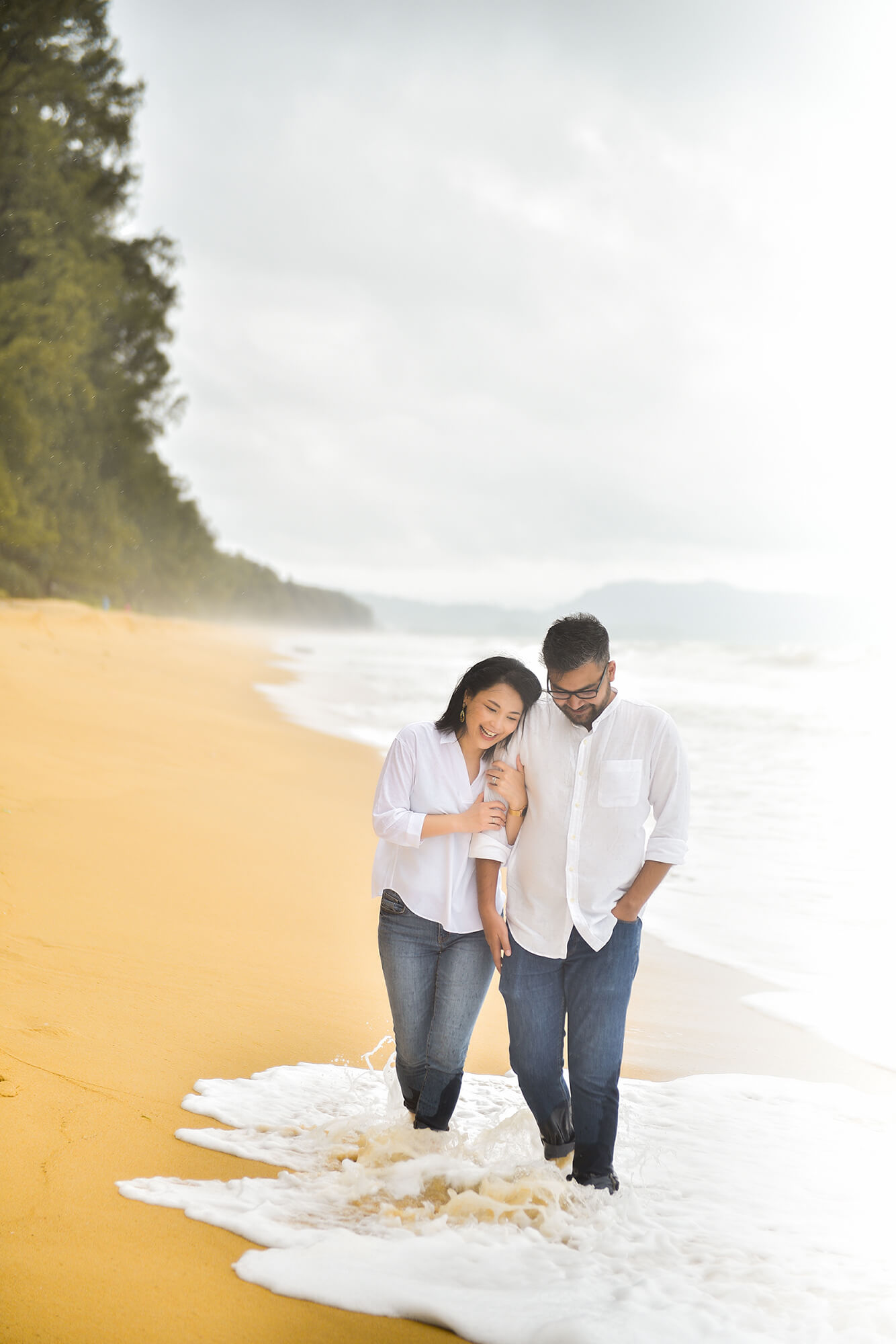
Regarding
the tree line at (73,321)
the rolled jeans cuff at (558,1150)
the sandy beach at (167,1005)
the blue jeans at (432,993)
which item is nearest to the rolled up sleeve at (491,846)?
the blue jeans at (432,993)

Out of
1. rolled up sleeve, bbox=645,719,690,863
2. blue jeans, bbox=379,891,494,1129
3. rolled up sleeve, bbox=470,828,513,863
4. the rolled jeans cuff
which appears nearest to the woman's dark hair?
rolled up sleeve, bbox=470,828,513,863

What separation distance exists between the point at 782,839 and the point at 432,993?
6.52 metres

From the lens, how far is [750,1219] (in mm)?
2938

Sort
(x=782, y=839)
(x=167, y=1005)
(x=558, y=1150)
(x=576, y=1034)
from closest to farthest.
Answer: (x=576, y=1034), (x=558, y=1150), (x=167, y=1005), (x=782, y=839)

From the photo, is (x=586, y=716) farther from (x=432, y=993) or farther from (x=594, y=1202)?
(x=594, y=1202)

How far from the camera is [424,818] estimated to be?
111 inches

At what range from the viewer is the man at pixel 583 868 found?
268cm

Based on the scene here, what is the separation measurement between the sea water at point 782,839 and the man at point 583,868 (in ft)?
7.57

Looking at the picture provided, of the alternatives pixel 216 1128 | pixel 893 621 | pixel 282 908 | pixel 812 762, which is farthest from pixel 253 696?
pixel 893 621

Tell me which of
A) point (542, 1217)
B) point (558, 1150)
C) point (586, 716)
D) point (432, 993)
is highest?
point (586, 716)

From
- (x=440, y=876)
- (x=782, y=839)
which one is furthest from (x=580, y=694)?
(x=782, y=839)

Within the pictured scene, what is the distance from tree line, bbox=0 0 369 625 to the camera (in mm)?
24156

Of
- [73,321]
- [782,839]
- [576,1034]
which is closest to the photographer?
[576,1034]

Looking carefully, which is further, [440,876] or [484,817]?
[440,876]
